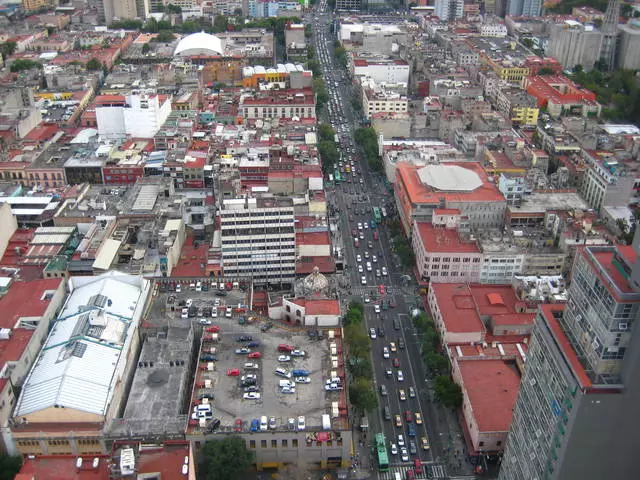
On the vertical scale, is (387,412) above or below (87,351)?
below

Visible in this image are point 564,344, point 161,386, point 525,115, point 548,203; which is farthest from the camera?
point 525,115

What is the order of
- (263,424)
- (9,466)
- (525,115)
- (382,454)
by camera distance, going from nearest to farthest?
(9,466) → (263,424) → (382,454) → (525,115)

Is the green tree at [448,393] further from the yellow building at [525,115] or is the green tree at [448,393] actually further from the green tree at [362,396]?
the yellow building at [525,115]

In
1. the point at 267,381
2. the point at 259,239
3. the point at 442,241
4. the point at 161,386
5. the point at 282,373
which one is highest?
the point at 259,239

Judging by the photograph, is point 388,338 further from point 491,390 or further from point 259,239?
point 259,239

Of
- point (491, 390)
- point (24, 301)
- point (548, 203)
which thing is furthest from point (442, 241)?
point (24, 301)

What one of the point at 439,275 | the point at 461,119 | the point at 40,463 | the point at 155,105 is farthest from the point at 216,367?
the point at 461,119
